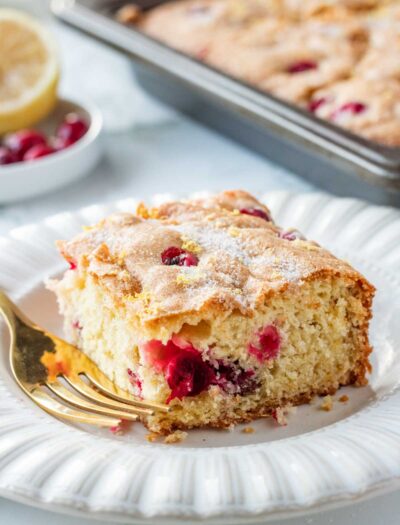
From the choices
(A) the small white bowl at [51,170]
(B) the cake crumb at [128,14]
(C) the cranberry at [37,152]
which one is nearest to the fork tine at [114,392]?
(A) the small white bowl at [51,170]

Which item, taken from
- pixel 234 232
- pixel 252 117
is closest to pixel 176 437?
pixel 234 232

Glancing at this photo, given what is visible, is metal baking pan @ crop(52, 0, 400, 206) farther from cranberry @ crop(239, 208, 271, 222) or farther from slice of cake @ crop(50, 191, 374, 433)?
slice of cake @ crop(50, 191, 374, 433)

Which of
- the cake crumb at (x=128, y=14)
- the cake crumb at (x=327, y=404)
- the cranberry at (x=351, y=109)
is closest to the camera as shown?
the cake crumb at (x=327, y=404)

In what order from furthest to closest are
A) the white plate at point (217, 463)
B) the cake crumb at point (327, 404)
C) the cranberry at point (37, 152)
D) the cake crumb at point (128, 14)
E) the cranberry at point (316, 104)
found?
the cake crumb at point (128, 14) → the cranberry at point (37, 152) → the cranberry at point (316, 104) → the cake crumb at point (327, 404) → the white plate at point (217, 463)

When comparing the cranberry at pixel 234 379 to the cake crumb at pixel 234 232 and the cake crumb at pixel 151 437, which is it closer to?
the cake crumb at pixel 151 437

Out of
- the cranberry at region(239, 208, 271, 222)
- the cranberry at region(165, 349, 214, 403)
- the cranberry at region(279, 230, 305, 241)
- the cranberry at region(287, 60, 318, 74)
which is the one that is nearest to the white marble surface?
the cranberry at region(287, 60, 318, 74)

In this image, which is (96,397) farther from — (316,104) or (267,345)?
(316,104)
